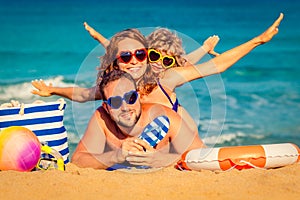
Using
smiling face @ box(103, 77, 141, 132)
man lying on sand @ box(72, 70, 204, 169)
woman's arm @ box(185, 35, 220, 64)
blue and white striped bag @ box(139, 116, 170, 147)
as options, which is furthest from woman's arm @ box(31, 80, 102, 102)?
woman's arm @ box(185, 35, 220, 64)

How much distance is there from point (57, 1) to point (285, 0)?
24.7 ft

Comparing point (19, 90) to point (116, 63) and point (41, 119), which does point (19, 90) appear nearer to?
point (41, 119)

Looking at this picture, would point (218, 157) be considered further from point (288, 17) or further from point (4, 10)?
point (4, 10)

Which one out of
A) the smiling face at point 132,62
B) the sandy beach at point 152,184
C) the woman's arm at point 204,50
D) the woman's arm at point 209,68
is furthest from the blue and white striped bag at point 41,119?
the woman's arm at point 204,50

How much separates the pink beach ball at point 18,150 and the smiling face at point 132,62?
103 cm

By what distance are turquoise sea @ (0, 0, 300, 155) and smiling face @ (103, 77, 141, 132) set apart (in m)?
0.85

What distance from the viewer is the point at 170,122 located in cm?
543

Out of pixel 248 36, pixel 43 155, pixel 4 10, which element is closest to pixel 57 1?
pixel 4 10

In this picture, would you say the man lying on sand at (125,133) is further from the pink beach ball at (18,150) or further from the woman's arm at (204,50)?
the woman's arm at (204,50)

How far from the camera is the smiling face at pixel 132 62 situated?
18.8ft

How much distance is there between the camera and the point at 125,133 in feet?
18.1

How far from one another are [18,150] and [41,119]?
2.65 ft

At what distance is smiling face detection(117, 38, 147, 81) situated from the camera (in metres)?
5.72

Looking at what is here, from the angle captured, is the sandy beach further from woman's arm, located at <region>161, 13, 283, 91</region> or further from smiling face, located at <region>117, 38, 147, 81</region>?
woman's arm, located at <region>161, 13, 283, 91</region>
